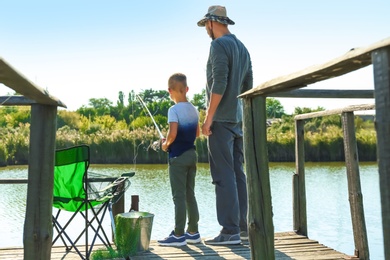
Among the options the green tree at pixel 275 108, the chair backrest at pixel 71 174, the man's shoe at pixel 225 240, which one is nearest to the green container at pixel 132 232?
the chair backrest at pixel 71 174

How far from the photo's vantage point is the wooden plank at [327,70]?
4.91 ft

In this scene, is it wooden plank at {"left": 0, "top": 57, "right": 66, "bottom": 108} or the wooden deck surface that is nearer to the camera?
wooden plank at {"left": 0, "top": 57, "right": 66, "bottom": 108}

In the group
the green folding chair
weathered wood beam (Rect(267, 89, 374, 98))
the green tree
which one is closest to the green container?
the green folding chair

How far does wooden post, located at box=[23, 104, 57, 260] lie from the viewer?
2426 millimetres

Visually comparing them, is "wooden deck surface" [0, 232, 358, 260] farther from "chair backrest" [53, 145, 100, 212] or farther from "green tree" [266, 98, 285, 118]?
"green tree" [266, 98, 285, 118]

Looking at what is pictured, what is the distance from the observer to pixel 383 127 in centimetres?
143

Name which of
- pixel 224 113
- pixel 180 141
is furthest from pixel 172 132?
pixel 224 113

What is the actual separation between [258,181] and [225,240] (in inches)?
65.3

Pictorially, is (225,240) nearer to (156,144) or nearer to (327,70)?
(156,144)

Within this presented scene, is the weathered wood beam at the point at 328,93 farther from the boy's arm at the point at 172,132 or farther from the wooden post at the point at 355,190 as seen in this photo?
the boy's arm at the point at 172,132

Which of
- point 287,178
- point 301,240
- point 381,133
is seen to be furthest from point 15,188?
point 381,133

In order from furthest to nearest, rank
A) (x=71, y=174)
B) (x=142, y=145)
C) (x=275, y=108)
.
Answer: (x=275, y=108) → (x=142, y=145) → (x=71, y=174)

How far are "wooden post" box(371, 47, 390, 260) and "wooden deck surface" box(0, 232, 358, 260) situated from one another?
2.32m

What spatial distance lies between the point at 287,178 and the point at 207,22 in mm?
9133
